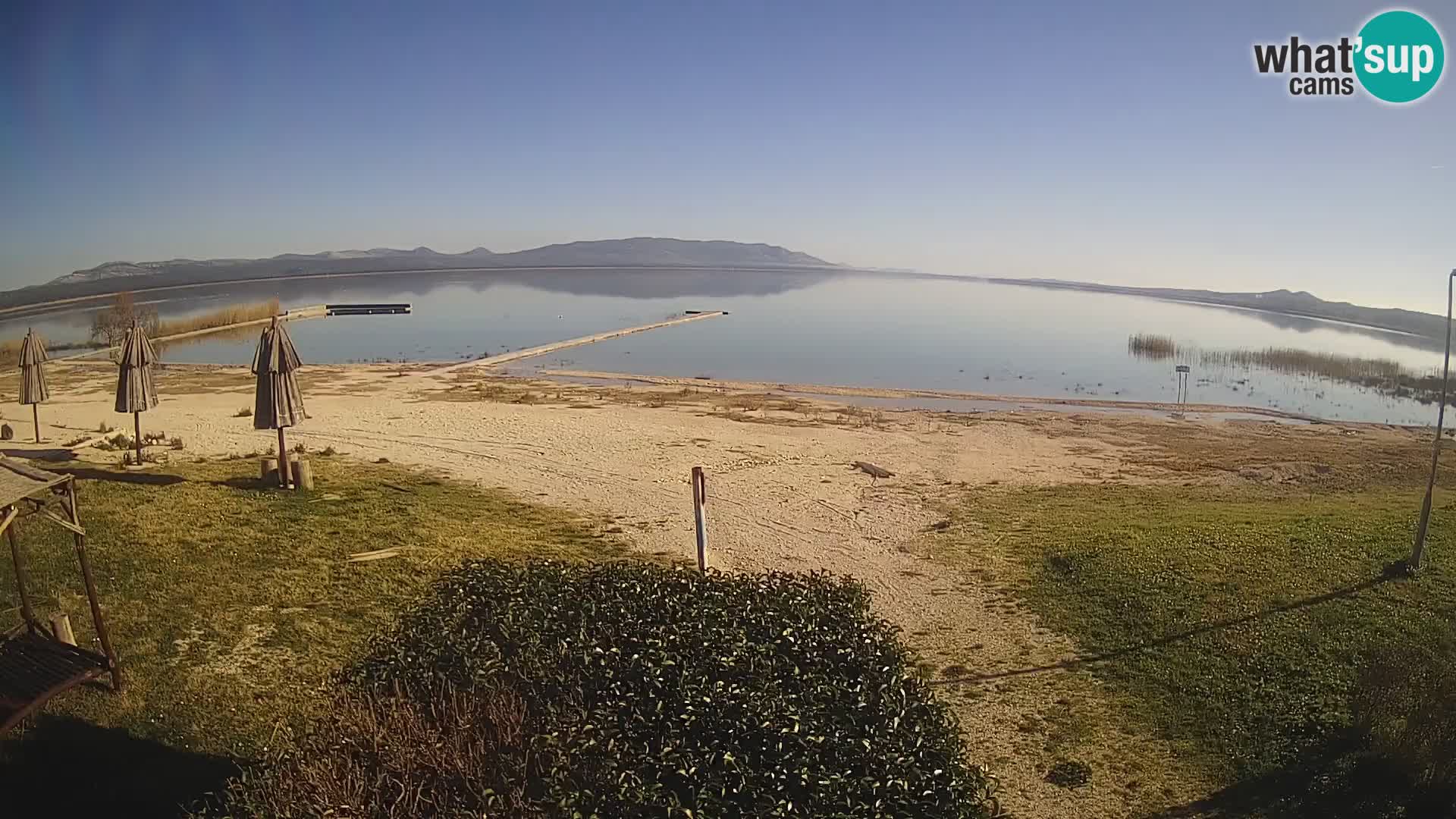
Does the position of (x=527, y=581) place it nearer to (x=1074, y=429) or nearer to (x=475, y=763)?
(x=475, y=763)

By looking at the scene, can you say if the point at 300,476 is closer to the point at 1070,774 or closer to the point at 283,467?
the point at 283,467

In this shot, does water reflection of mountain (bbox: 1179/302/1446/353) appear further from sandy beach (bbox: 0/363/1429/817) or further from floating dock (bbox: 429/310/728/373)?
floating dock (bbox: 429/310/728/373)

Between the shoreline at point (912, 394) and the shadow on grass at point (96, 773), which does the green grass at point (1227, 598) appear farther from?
the shoreline at point (912, 394)

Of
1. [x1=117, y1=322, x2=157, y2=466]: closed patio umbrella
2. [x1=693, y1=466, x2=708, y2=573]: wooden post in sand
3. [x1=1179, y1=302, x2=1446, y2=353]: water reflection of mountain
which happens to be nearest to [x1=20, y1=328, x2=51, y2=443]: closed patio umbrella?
[x1=117, y1=322, x2=157, y2=466]: closed patio umbrella

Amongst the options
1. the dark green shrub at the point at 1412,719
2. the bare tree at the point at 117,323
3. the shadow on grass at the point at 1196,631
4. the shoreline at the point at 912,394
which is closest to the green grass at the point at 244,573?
the shadow on grass at the point at 1196,631

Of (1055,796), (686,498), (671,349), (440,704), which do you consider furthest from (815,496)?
(671,349)

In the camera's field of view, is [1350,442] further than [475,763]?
Yes
